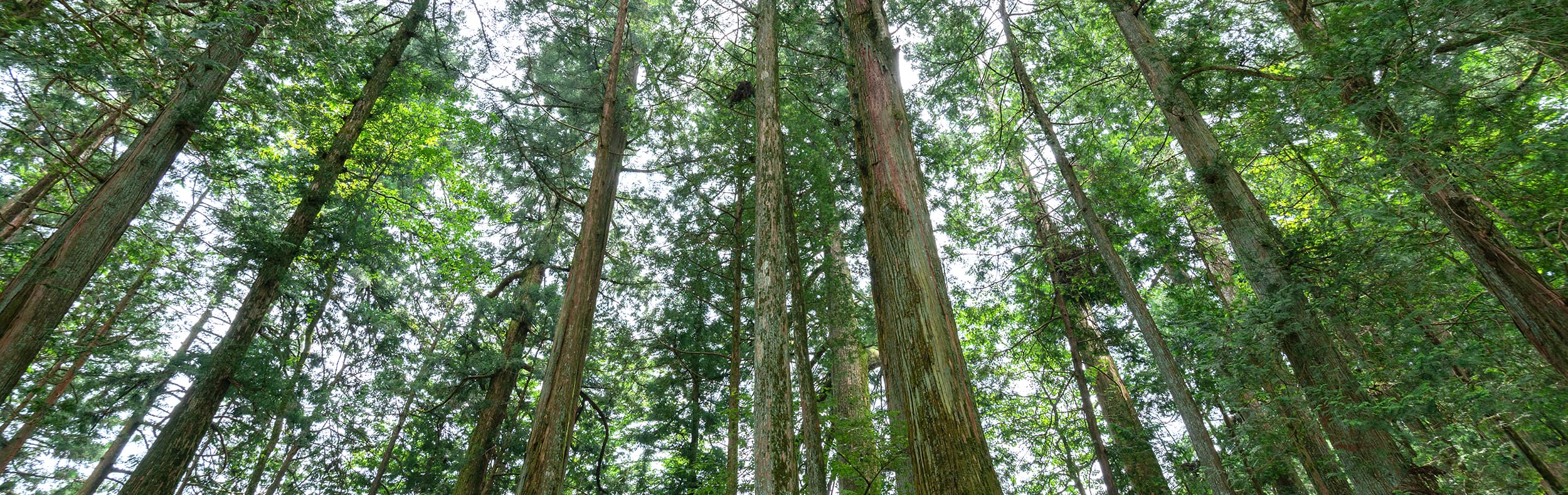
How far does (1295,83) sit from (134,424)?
17.3 meters

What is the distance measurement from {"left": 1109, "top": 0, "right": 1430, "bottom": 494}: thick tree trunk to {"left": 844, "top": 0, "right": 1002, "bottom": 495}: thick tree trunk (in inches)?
125

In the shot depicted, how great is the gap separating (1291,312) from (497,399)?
34.2ft

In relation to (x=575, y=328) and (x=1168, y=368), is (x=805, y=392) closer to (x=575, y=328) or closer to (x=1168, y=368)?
(x=575, y=328)

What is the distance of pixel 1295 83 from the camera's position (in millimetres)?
4465

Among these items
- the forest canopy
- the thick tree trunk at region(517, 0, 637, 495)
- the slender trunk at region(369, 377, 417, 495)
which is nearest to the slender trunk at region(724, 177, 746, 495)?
the forest canopy

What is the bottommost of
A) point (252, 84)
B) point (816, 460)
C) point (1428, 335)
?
point (816, 460)

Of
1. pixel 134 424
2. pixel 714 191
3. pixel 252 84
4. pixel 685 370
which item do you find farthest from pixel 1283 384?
pixel 134 424

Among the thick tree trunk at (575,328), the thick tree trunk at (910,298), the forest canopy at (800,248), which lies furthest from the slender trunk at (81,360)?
the thick tree trunk at (910,298)

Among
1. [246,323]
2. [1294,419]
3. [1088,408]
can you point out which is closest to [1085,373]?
[1088,408]

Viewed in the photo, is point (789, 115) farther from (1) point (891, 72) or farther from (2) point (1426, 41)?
(2) point (1426, 41)

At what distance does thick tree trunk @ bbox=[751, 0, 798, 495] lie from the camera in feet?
13.7

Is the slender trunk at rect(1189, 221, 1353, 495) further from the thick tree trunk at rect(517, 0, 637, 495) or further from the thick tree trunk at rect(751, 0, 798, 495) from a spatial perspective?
the thick tree trunk at rect(517, 0, 637, 495)

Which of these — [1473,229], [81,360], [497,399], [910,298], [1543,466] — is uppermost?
[81,360]

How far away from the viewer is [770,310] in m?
4.76
